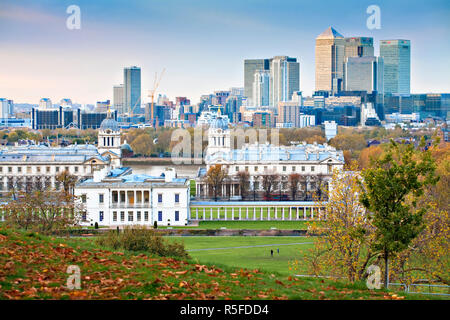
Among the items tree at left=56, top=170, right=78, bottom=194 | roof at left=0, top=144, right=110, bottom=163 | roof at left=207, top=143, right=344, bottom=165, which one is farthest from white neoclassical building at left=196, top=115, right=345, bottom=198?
tree at left=56, top=170, right=78, bottom=194

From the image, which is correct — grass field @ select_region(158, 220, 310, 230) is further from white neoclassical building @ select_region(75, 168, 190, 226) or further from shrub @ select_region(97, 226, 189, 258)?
shrub @ select_region(97, 226, 189, 258)

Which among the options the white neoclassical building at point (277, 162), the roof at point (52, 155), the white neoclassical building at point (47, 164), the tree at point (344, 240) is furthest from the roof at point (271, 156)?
the tree at point (344, 240)

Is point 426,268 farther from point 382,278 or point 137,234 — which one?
point 137,234

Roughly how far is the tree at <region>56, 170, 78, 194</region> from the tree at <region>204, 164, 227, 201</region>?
1150 centimetres

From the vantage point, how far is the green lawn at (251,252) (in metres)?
35.0

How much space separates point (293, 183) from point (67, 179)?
19457mm

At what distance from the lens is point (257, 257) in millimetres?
37594

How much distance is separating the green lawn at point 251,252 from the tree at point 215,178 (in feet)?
62.5

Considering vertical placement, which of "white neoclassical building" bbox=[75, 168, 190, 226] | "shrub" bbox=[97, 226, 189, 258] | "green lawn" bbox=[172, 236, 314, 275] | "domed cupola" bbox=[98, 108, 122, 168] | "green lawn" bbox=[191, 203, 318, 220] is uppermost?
"domed cupola" bbox=[98, 108, 122, 168]

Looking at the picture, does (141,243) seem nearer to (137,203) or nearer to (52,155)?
(137,203)

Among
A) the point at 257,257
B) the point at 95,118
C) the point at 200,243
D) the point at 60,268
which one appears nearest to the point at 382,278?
the point at 60,268

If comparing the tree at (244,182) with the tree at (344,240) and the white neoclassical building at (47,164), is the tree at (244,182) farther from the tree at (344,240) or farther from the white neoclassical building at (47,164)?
the tree at (344,240)

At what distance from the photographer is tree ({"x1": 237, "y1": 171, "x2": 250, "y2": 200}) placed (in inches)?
2534

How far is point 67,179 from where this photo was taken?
6322 centimetres
